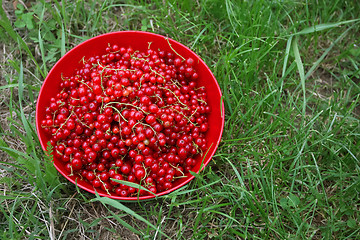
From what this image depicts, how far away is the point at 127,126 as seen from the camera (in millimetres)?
1909

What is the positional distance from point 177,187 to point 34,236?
891mm

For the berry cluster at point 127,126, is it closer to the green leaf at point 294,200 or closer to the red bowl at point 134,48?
the red bowl at point 134,48

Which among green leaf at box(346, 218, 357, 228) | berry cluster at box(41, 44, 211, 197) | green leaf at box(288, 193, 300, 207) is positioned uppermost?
berry cluster at box(41, 44, 211, 197)

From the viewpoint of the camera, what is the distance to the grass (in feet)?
6.56

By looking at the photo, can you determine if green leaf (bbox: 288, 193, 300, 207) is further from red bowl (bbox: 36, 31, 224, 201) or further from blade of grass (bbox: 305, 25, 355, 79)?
blade of grass (bbox: 305, 25, 355, 79)

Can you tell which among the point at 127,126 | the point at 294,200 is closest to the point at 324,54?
the point at 294,200

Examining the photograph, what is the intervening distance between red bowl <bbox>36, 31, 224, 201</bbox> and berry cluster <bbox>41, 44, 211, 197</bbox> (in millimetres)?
43

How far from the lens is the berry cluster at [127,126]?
1916 mm

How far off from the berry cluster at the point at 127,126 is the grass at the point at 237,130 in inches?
5.3

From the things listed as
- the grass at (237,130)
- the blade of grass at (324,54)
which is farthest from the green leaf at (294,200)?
the blade of grass at (324,54)

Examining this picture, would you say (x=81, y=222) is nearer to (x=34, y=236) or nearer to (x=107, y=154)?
(x=34, y=236)

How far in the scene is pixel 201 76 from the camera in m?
2.25

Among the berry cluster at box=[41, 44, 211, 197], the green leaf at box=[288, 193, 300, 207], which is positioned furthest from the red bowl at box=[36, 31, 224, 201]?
the green leaf at box=[288, 193, 300, 207]

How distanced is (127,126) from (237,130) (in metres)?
0.78
